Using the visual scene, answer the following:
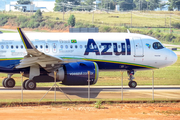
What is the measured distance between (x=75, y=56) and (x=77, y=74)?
98.6 inches

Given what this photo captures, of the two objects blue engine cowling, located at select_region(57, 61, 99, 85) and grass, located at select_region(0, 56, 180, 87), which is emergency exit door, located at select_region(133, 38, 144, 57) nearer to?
grass, located at select_region(0, 56, 180, 87)

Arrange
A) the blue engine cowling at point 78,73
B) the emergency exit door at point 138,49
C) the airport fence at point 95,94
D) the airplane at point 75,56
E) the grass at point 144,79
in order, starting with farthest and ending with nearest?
1. the grass at point 144,79
2. the emergency exit door at point 138,49
3. the airplane at point 75,56
4. the blue engine cowling at point 78,73
5. the airport fence at point 95,94

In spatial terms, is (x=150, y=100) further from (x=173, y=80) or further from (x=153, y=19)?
(x=153, y=19)

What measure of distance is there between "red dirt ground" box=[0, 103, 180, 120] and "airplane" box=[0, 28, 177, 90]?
4749 millimetres

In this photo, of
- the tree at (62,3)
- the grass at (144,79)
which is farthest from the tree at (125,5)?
the grass at (144,79)

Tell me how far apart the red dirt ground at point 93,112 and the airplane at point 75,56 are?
475cm

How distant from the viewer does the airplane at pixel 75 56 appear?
72.5 ft

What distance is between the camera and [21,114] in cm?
1575

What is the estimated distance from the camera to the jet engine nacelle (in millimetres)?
21750

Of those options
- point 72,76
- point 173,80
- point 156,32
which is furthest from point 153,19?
point 72,76

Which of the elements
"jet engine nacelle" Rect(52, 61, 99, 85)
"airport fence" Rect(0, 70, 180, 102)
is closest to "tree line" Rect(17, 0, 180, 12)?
"airport fence" Rect(0, 70, 180, 102)

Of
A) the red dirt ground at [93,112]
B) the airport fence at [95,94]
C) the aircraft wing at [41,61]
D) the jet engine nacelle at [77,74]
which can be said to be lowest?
the airport fence at [95,94]

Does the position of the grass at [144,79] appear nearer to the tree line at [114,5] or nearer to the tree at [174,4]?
the tree line at [114,5]

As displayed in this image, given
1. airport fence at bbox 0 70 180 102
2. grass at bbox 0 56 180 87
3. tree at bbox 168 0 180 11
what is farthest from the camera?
tree at bbox 168 0 180 11
